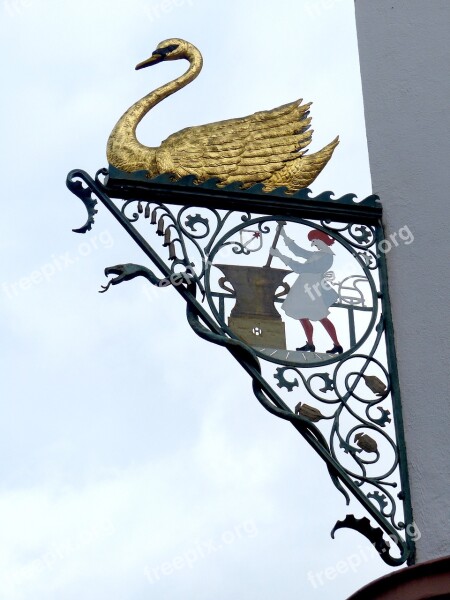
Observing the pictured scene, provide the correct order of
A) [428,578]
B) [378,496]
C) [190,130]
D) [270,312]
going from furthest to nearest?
1. [190,130]
2. [270,312]
3. [378,496]
4. [428,578]

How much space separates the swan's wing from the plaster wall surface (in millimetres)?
386

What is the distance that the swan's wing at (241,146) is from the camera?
7133mm

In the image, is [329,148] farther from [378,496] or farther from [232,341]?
[378,496]

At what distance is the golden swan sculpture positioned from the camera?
7094 millimetres

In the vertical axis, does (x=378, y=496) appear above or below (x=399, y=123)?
below

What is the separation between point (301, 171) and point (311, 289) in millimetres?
668

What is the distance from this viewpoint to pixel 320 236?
7.11 meters

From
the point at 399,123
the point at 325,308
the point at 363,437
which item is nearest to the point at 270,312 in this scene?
the point at 325,308

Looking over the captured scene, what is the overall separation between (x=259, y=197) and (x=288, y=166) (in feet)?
0.97

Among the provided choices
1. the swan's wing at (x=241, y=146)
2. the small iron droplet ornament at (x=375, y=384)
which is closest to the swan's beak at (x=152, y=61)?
the swan's wing at (x=241, y=146)

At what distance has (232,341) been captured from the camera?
6559 mm

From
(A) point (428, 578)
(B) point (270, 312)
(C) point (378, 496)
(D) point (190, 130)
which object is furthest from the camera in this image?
(D) point (190, 130)

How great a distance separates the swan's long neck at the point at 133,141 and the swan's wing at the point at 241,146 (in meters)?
0.06

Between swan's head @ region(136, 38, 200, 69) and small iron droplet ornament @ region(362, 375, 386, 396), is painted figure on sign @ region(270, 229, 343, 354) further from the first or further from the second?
swan's head @ region(136, 38, 200, 69)
